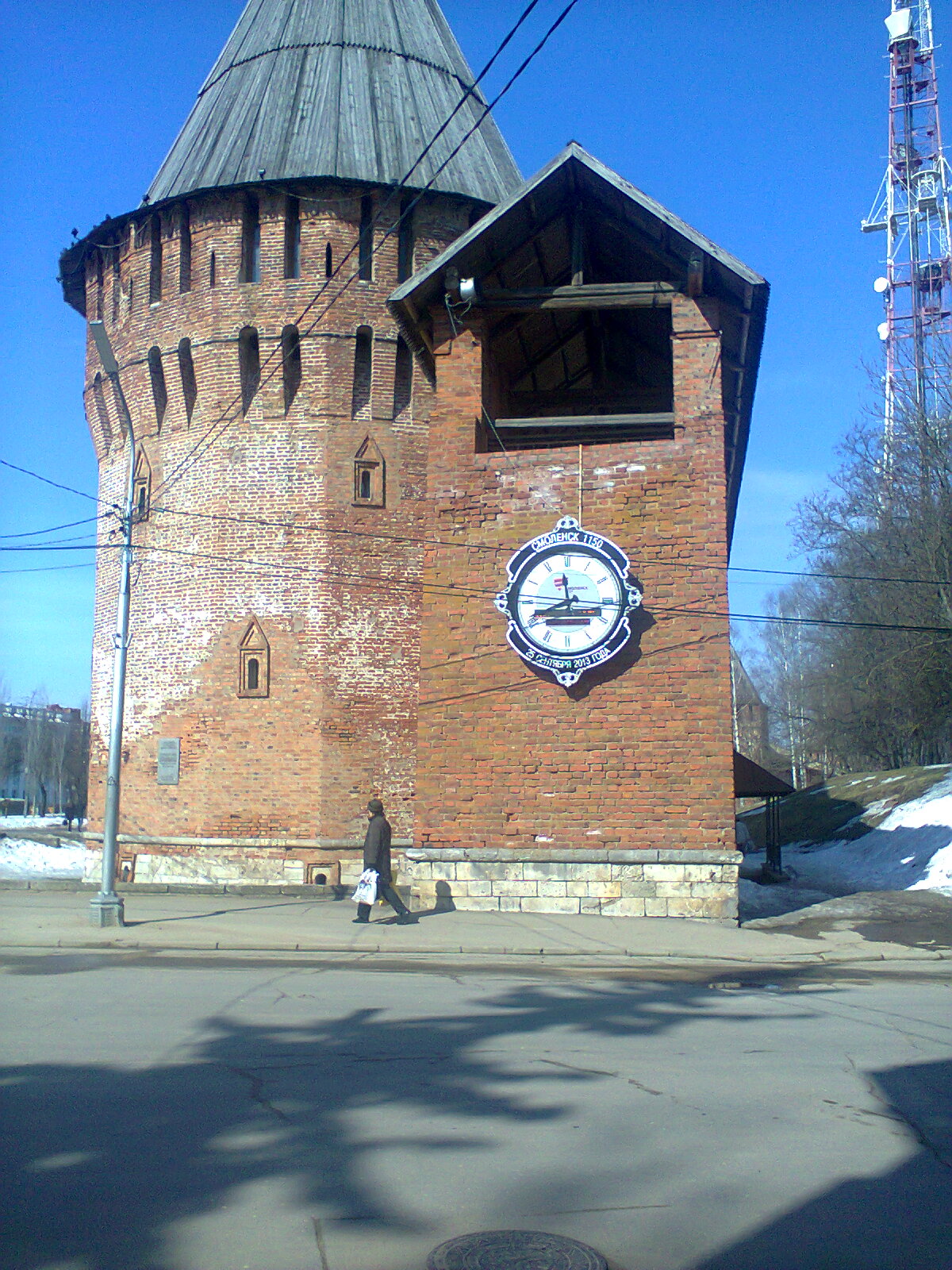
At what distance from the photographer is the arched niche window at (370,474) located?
2189cm

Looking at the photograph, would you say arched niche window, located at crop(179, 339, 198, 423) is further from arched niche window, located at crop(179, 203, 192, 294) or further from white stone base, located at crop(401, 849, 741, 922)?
white stone base, located at crop(401, 849, 741, 922)

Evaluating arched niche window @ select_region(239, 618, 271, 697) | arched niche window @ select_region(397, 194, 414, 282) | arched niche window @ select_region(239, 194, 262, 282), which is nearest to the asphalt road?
arched niche window @ select_region(239, 618, 271, 697)

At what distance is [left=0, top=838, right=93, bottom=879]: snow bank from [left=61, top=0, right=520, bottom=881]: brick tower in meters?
10.8

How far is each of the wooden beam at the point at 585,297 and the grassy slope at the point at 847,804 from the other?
16.3 m

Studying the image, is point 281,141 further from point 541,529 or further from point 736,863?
point 736,863

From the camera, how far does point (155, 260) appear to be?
23406 millimetres

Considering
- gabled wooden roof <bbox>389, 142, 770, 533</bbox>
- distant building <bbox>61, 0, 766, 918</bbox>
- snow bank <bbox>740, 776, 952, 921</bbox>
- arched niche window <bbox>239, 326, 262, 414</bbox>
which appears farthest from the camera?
arched niche window <bbox>239, 326, 262, 414</bbox>

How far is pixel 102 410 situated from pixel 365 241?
24.7ft

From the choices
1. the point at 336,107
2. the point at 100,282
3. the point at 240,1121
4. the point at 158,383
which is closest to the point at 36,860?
the point at 158,383

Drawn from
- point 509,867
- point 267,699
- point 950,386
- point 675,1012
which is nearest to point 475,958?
point 509,867

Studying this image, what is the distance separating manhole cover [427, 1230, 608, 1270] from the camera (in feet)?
12.0

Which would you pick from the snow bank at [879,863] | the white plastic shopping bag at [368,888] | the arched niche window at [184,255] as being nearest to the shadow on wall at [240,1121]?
the white plastic shopping bag at [368,888]

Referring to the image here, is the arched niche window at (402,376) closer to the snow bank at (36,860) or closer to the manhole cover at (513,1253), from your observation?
the snow bank at (36,860)

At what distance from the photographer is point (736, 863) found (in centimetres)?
1488
